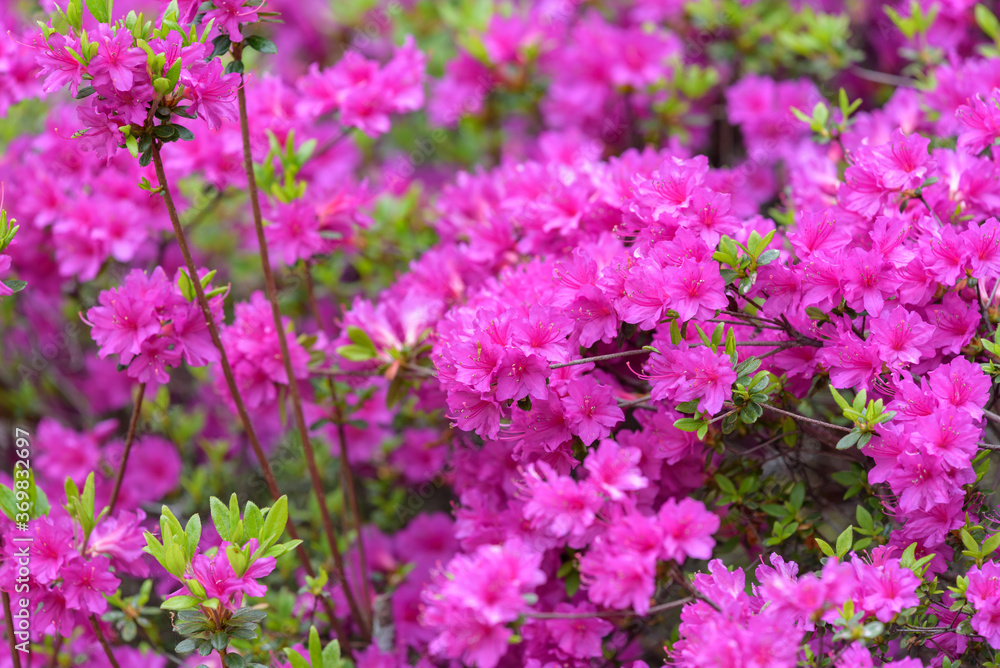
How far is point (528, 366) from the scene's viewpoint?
1.53 metres

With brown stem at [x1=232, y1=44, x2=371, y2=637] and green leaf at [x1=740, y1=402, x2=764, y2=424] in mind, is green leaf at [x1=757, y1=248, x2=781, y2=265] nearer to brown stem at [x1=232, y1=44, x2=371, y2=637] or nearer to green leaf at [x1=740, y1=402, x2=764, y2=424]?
green leaf at [x1=740, y1=402, x2=764, y2=424]

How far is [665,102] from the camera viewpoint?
269cm

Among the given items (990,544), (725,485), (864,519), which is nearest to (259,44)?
(725,485)

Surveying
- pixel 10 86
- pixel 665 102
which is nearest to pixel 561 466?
pixel 665 102

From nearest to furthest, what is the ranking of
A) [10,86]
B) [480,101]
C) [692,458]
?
[692,458]
[10,86]
[480,101]

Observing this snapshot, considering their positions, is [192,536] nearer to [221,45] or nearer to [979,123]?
[221,45]

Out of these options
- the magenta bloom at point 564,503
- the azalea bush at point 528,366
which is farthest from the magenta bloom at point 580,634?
the magenta bloom at point 564,503

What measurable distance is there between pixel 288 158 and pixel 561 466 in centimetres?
100

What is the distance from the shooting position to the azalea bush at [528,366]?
144 cm

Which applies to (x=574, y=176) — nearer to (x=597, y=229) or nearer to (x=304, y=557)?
(x=597, y=229)

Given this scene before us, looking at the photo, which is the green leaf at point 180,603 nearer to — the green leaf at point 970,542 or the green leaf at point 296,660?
the green leaf at point 296,660

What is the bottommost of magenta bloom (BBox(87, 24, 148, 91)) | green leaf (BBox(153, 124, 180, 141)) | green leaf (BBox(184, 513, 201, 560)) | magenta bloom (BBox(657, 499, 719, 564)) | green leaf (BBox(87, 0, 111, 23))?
magenta bloom (BBox(657, 499, 719, 564))

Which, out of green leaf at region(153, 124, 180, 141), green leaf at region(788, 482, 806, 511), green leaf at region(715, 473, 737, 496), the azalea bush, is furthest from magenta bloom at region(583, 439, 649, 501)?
green leaf at region(153, 124, 180, 141)

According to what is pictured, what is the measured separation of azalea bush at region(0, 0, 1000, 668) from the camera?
1439 millimetres
